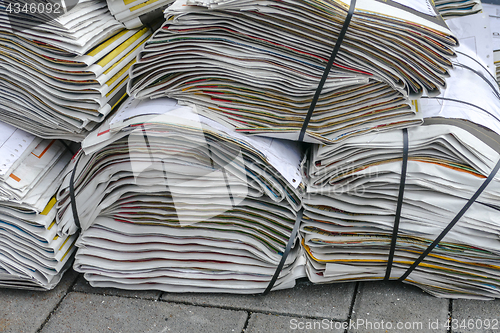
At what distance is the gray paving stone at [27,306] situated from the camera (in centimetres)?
175

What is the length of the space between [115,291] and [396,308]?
3.71 feet

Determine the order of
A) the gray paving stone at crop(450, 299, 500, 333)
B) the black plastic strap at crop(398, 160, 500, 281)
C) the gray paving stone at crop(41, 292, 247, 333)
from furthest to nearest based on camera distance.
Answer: the gray paving stone at crop(41, 292, 247, 333)
the gray paving stone at crop(450, 299, 500, 333)
the black plastic strap at crop(398, 160, 500, 281)

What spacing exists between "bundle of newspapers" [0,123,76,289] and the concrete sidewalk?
0.48ft

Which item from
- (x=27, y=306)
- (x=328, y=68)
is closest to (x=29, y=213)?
(x=27, y=306)

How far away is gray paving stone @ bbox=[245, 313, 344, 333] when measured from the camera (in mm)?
1643

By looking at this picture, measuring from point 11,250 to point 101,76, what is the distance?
803 mm

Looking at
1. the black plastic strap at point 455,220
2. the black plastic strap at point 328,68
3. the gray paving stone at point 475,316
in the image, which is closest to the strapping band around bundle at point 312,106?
the black plastic strap at point 328,68

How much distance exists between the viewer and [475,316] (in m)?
1.63

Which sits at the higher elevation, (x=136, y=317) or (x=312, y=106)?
(x=312, y=106)

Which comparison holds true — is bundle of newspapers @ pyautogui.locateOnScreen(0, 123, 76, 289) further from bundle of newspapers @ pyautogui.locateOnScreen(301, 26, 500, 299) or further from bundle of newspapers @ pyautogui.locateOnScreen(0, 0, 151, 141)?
bundle of newspapers @ pyautogui.locateOnScreen(301, 26, 500, 299)

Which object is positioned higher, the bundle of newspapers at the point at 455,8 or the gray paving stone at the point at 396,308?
the bundle of newspapers at the point at 455,8

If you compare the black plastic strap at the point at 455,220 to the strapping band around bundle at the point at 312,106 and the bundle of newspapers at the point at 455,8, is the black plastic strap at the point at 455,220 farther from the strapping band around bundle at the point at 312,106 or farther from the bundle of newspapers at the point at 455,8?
the bundle of newspapers at the point at 455,8

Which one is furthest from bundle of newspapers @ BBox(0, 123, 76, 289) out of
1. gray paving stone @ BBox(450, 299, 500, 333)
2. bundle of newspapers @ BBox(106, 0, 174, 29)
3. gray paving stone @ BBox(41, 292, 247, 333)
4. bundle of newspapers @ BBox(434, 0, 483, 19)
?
bundle of newspapers @ BBox(434, 0, 483, 19)

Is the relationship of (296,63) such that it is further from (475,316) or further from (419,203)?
(475,316)
